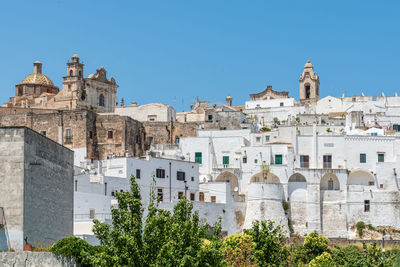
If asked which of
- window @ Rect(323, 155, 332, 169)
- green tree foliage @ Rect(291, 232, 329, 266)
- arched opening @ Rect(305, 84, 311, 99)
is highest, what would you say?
arched opening @ Rect(305, 84, 311, 99)

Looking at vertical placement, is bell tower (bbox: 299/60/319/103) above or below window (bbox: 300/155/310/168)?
above

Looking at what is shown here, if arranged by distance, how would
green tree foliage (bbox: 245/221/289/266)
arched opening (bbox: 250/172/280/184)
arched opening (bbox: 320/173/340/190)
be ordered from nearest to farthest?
1. green tree foliage (bbox: 245/221/289/266)
2. arched opening (bbox: 250/172/280/184)
3. arched opening (bbox: 320/173/340/190)

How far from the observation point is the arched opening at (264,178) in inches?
2645

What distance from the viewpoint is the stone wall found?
25.7m

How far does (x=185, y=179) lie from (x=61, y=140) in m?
13.2

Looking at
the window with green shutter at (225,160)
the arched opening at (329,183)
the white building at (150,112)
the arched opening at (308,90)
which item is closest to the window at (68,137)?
the white building at (150,112)

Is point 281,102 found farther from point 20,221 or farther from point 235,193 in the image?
point 20,221

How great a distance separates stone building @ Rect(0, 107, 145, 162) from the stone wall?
42787 millimetres

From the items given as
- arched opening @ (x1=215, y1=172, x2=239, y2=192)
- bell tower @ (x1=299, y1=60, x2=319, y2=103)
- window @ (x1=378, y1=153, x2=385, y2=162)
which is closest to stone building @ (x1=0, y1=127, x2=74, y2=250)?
arched opening @ (x1=215, y1=172, x2=239, y2=192)

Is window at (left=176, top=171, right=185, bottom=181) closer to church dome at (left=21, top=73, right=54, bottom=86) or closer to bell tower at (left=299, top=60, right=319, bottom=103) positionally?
church dome at (left=21, top=73, right=54, bottom=86)

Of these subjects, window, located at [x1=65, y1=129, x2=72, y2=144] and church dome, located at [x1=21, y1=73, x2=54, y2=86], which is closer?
window, located at [x1=65, y1=129, x2=72, y2=144]

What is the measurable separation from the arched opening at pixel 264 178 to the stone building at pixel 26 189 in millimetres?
35952

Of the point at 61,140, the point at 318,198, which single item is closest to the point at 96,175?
the point at 61,140

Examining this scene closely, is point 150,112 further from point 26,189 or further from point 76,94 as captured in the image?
point 26,189
